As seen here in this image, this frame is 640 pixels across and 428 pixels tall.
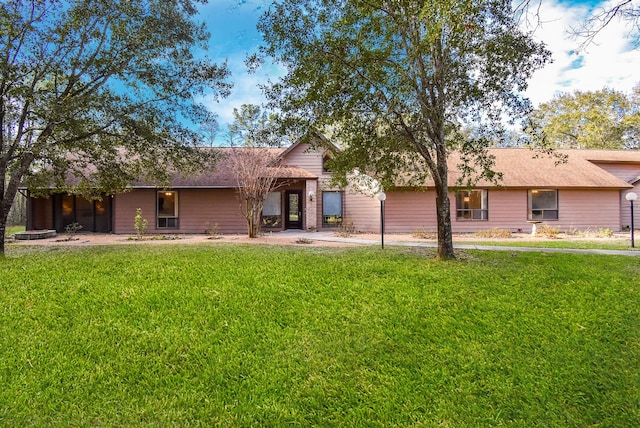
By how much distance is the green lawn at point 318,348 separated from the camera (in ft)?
9.67

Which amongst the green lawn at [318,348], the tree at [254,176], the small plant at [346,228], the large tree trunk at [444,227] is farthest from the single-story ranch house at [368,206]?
the green lawn at [318,348]

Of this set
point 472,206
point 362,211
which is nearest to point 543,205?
point 472,206

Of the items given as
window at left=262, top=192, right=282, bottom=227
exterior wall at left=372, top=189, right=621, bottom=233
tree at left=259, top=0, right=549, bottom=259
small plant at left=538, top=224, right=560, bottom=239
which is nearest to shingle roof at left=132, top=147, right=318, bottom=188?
window at left=262, top=192, right=282, bottom=227

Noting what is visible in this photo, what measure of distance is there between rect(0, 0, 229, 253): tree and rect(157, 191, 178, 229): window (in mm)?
6447

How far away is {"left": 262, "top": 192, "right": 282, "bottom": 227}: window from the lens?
16609 millimetres

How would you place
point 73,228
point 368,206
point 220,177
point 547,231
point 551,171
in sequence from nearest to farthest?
1. point 547,231
2. point 73,228
3. point 220,177
4. point 368,206
5. point 551,171

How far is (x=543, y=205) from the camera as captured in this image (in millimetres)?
16625

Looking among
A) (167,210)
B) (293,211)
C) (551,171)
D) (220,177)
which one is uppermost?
(551,171)

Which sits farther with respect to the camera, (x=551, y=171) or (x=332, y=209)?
(x=332, y=209)

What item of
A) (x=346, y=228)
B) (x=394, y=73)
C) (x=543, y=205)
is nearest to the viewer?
(x=394, y=73)

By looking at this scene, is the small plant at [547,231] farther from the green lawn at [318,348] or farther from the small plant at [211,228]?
the small plant at [211,228]

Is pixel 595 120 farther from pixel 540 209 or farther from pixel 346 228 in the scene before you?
pixel 346 228

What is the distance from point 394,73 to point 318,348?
19.2 feet

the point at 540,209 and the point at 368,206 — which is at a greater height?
the point at 368,206
